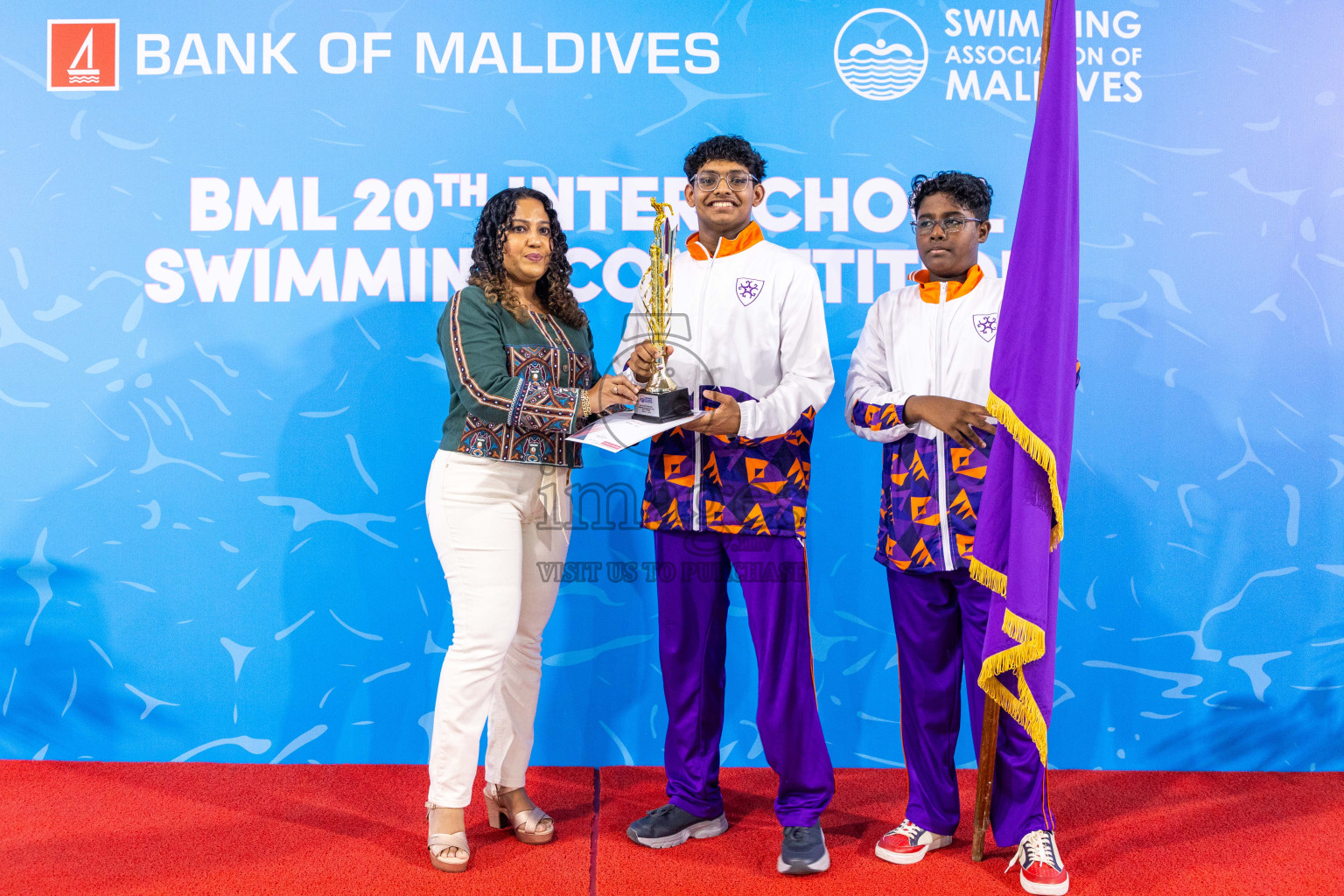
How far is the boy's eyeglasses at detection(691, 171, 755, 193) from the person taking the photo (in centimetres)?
214

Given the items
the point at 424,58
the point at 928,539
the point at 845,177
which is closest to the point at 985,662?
the point at 928,539

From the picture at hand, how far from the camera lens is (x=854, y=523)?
2.75m

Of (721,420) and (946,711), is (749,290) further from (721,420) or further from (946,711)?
(946,711)

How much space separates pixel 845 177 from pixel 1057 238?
898mm

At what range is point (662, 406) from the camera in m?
1.97

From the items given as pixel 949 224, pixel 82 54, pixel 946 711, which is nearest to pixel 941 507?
pixel 946 711

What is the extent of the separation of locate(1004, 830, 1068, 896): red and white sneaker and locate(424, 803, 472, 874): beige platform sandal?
122 centimetres

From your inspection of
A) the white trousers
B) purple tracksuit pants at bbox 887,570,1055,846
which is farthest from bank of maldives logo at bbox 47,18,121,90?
purple tracksuit pants at bbox 887,570,1055,846

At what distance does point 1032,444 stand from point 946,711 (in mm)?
672

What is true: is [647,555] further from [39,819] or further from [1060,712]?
[39,819]

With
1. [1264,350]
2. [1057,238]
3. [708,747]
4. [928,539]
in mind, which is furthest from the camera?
[1264,350]

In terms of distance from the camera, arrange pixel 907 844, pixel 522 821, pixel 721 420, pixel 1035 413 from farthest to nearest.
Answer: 1. pixel 522 821
2. pixel 907 844
3. pixel 721 420
4. pixel 1035 413

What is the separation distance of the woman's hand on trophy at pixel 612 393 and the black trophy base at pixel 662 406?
0.02 metres

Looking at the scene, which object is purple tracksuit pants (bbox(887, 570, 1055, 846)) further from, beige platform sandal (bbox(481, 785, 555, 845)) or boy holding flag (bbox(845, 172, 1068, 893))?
beige platform sandal (bbox(481, 785, 555, 845))
